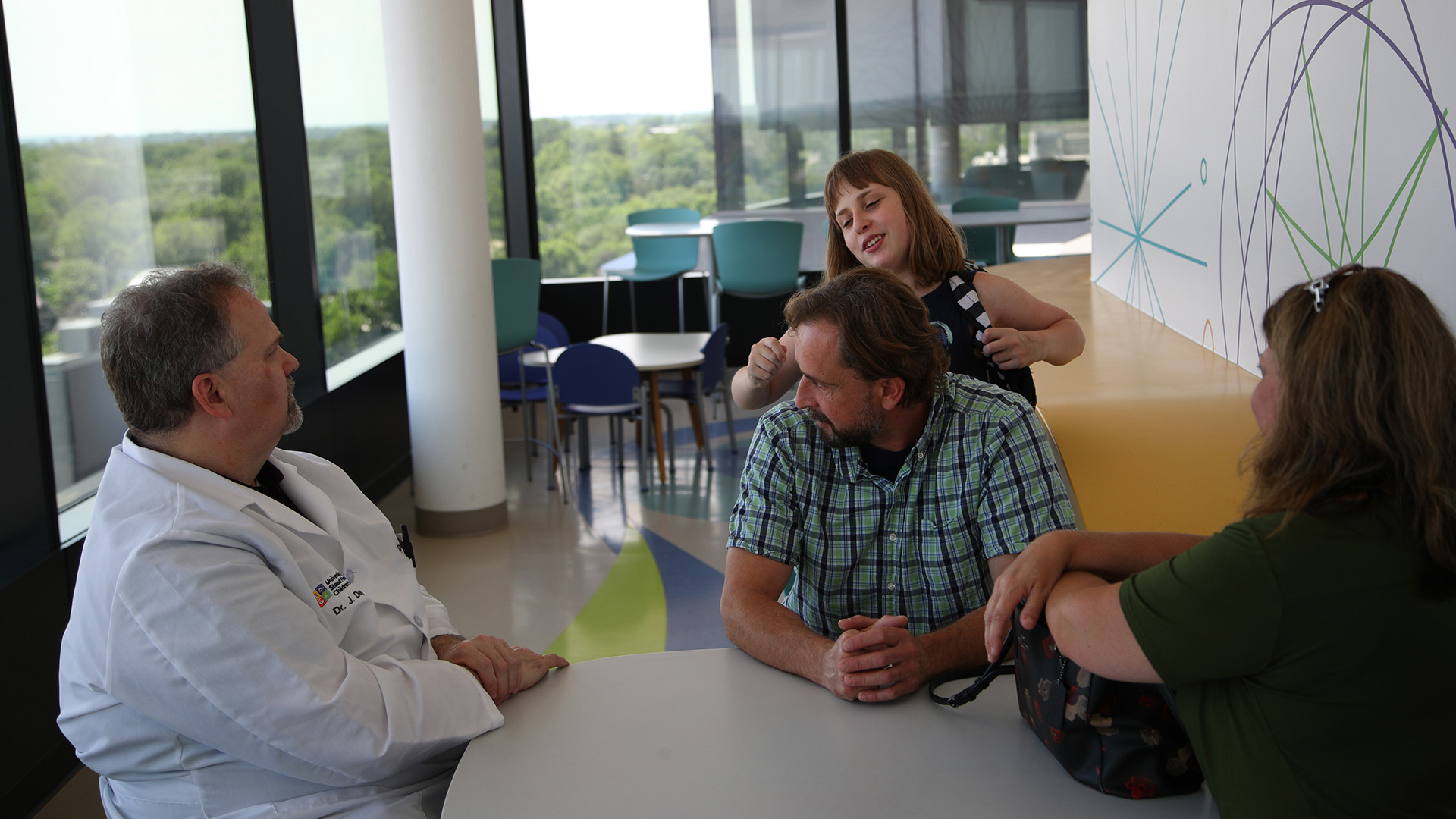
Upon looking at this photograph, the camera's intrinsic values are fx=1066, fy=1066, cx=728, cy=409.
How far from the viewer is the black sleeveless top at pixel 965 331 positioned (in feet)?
7.40

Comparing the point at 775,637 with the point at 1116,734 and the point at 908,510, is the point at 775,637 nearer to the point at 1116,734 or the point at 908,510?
the point at 908,510

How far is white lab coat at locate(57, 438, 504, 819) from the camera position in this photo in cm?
125

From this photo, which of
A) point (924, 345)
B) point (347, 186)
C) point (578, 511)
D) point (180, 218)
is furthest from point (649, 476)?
point (924, 345)

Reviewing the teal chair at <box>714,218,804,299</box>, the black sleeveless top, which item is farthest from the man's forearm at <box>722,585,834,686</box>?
the teal chair at <box>714,218,804,299</box>

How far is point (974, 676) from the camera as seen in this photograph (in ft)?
4.80

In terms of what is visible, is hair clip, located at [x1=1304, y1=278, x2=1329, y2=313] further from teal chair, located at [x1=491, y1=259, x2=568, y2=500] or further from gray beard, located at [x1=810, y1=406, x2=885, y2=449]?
teal chair, located at [x1=491, y1=259, x2=568, y2=500]

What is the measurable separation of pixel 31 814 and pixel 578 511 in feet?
9.66

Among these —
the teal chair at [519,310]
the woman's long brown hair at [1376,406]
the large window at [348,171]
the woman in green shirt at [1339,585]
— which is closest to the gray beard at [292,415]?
the woman in green shirt at [1339,585]

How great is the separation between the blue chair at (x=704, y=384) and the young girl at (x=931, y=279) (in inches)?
132

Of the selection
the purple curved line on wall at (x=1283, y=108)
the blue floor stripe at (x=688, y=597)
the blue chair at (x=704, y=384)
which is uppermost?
the purple curved line on wall at (x=1283, y=108)

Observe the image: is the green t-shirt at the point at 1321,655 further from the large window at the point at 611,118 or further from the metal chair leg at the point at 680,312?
the large window at the point at 611,118

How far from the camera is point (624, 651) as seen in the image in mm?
3592

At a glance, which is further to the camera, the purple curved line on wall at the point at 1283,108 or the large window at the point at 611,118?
the large window at the point at 611,118

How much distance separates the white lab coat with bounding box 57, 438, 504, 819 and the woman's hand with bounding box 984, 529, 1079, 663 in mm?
655
